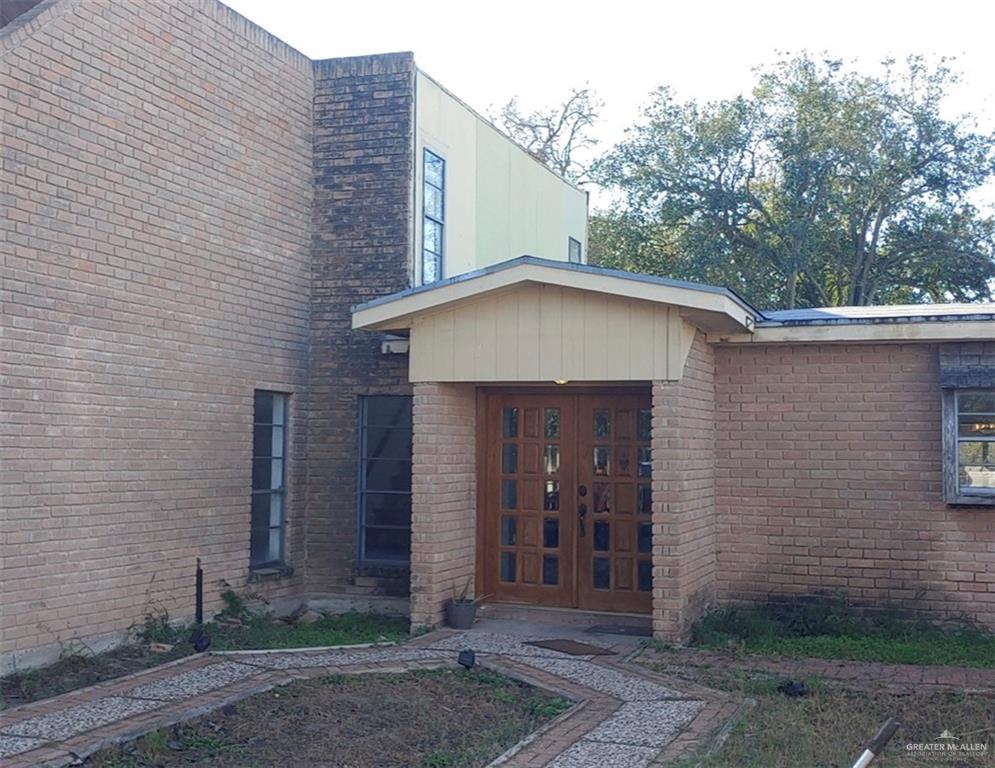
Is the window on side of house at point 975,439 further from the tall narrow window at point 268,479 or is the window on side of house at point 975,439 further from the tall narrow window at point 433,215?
the tall narrow window at point 268,479

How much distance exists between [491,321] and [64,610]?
4545 mm

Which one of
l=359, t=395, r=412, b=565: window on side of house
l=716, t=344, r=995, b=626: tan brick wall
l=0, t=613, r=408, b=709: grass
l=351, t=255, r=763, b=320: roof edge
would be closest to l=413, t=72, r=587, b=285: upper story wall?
l=359, t=395, r=412, b=565: window on side of house

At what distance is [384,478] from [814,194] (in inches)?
704

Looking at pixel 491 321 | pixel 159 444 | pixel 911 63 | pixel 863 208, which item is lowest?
pixel 159 444

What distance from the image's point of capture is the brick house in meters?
8.98

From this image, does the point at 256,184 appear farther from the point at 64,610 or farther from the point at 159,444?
the point at 64,610

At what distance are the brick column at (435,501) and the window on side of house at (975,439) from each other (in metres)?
4.75

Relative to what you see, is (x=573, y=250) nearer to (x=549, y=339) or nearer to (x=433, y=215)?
(x=433, y=215)

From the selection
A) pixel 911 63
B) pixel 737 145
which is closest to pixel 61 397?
pixel 737 145

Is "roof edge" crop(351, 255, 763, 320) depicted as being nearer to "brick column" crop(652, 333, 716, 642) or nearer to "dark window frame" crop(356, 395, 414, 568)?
"brick column" crop(652, 333, 716, 642)

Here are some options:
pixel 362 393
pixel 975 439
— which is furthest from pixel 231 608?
pixel 975 439

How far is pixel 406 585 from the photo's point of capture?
1184 centimetres

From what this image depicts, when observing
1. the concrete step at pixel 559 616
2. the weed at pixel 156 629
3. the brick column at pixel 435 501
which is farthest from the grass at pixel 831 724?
the weed at pixel 156 629

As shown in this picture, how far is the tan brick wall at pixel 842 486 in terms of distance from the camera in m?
10.1
